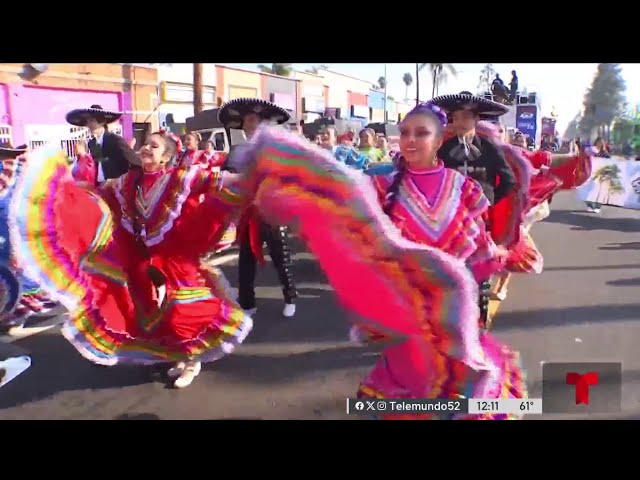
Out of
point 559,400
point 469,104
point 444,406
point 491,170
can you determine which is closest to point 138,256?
point 444,406

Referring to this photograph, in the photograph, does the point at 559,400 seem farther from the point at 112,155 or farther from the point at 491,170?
the point at 112,155

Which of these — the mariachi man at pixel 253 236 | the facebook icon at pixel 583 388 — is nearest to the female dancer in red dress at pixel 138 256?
the mariachi man at pixel 253 236

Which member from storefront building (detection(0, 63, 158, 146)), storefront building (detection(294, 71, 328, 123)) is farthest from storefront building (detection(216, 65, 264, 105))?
storefront building (detection(0, 63, 158, 146))

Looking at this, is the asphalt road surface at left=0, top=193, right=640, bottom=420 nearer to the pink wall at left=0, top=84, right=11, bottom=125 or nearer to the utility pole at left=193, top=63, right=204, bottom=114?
the utility pole at left=193, top=63, right=204, bottom=114

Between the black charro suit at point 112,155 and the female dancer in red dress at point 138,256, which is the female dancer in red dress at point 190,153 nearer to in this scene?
the female dancer in red dress at point 138,256

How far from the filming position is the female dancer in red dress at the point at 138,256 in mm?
2838

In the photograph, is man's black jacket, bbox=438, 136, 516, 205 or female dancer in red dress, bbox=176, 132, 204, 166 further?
man's black jacket, bbox=438, 136, 516, 205

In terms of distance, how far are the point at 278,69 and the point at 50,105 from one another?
1800 mm

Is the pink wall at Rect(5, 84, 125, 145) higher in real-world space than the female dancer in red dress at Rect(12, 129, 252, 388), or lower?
higher

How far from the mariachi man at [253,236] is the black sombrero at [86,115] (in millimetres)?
808

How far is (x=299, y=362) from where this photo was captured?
360 cm

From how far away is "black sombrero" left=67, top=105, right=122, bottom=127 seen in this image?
391cm

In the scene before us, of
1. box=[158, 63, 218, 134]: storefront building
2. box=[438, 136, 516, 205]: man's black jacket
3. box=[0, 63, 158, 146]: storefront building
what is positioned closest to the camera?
box=[0, 63, 158, 146]: storefront building

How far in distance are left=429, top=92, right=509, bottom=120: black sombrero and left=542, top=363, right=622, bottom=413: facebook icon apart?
138 cm
